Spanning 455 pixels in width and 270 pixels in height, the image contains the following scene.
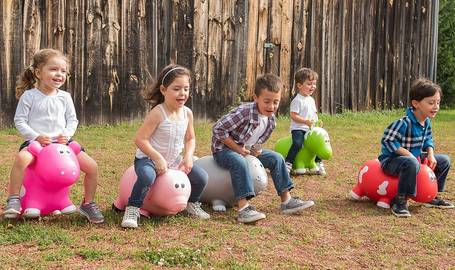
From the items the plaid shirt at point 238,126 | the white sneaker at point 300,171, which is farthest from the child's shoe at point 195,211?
the white sneaker at point 300,171

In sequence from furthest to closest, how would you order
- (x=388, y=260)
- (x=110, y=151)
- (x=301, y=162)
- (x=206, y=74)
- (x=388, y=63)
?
1. (x=388, y=63)
2. (x=206, y=74)
3. (x=110, y=151)
4. (x=301, y=162)
5. (x=388, y=260)

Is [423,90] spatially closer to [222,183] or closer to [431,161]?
[431,161]

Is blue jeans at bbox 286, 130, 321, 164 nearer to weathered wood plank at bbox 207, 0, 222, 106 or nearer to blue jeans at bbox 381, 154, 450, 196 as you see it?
blue jeans at bbox 381, 154, 450, 196

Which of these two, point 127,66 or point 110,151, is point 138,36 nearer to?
point 127,66

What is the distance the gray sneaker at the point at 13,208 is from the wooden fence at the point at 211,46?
4837 mm

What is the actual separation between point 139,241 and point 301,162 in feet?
11.8

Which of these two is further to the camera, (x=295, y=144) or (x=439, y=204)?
(x=295, y=144)

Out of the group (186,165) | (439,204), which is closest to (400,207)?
(439,204)

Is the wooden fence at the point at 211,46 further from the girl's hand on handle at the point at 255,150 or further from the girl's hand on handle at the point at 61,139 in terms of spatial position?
the girl's hand on handle at the point at 255,150

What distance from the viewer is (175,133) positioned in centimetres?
554

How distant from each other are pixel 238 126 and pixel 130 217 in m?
1.38

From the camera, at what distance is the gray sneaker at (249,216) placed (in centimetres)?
546

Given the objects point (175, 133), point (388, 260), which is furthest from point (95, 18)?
point (388, 260)

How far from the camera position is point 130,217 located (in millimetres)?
5160
